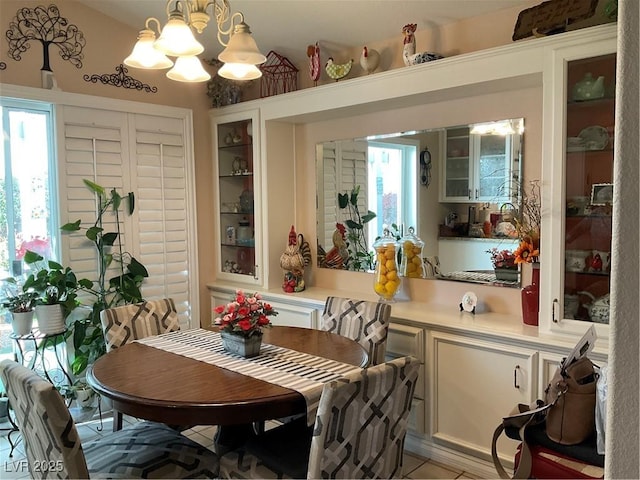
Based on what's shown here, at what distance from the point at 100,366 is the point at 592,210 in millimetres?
2430

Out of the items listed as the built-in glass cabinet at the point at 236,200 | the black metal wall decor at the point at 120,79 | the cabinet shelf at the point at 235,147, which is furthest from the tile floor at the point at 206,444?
the black metal wall decor at the point at 120,79

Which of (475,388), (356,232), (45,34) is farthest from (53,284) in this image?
(475,388)

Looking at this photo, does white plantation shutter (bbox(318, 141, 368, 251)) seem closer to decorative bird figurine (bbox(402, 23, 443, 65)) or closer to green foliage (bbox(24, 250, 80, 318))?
decorative bird figurine (bbox(402, 23, 443, 65))

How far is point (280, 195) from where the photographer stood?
13.3 ft

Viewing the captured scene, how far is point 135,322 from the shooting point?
3002mm

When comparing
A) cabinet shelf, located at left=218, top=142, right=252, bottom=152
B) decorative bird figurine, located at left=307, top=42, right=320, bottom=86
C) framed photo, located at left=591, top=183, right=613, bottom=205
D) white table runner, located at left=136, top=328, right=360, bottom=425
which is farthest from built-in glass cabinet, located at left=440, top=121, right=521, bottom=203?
cabinet shelf, located at left=218, top=142, right=252, bottom=152

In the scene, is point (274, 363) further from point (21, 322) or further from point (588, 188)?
point (21, 322)

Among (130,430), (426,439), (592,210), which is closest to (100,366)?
(130,430)

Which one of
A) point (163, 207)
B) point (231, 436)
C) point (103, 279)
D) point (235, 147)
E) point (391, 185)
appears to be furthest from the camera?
point (235, 147)

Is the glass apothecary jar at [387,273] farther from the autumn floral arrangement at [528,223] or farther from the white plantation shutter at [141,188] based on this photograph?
the white plantation shutter at [141,188]

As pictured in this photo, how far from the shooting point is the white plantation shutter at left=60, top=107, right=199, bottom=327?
11.7ft

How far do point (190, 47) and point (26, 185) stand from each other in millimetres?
2155

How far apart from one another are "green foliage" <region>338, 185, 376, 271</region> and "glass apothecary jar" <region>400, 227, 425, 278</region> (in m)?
0.29

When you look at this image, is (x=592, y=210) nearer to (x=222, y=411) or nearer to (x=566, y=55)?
(x=566, y=55)
